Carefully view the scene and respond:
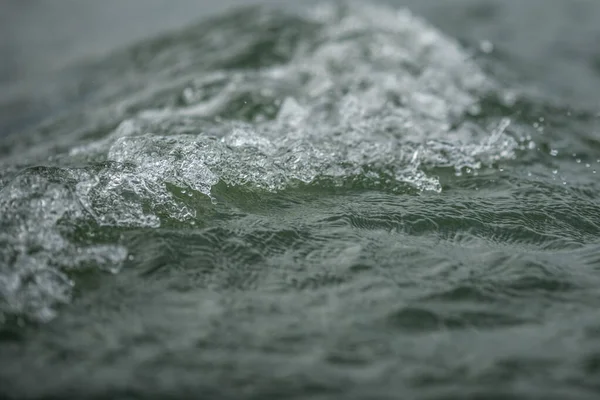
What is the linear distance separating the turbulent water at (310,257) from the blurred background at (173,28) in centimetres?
169

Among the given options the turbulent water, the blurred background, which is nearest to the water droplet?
the blurred background

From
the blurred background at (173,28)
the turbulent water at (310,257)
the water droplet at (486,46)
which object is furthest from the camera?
the water droplet at (486,46)

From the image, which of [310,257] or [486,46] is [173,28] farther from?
[310,257]

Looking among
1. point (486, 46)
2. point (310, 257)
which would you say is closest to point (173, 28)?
point (486, 46)

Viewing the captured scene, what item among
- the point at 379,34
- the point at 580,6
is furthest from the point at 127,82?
the point at 580,6

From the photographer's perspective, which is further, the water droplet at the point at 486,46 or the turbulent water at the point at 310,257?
the water droplet at the point at 486,46

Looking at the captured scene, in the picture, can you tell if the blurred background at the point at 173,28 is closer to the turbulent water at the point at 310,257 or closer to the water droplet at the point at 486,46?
the water droplet at the point at 486,46

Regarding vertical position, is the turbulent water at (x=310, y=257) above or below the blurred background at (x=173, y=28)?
below

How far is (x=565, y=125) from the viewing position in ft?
17.1

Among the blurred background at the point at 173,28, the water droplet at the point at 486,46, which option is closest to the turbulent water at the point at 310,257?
the blurred background at the point at 173,28

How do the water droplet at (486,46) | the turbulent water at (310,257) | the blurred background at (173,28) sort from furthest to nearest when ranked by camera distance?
1. the water droplet at (486,46)
2. the blurred background at (173,28)
3. the turbulent water at (310,257)

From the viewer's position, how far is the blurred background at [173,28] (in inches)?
262

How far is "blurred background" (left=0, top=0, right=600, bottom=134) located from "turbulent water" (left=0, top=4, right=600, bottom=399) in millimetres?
1690

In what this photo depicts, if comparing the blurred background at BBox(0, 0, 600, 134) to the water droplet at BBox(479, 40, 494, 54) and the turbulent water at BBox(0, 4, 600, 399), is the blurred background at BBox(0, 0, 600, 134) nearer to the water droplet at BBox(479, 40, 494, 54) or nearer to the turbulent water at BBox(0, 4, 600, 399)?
the water droplet at BBox(479, 40, 494, 54)
